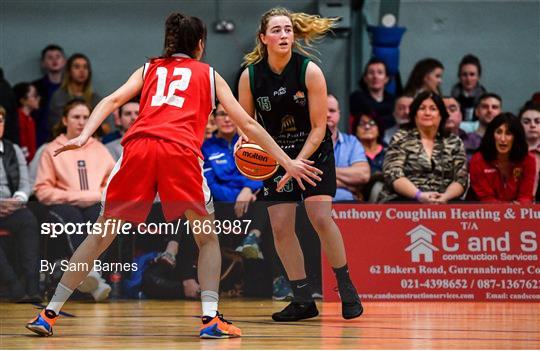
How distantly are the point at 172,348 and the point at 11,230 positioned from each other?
276 cm

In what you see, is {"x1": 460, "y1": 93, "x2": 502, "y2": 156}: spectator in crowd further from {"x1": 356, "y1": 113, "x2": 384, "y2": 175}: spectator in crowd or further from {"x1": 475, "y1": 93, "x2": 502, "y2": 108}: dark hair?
{"x1": 356, "y1": 113, "x2": 384, "y2": 175}: spectator in crowd

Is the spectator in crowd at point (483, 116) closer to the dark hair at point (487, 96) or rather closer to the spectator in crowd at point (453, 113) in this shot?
the dark hair at point (487, 96)

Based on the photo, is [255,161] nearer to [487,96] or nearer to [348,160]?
[348,160]

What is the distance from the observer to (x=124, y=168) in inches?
216

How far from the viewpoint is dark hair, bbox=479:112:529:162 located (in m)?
8.46

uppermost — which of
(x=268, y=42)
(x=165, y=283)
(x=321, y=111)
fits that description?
(x=268, y=42)

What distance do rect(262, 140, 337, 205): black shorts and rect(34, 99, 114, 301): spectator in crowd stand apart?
1.74 m

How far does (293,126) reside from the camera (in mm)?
6324

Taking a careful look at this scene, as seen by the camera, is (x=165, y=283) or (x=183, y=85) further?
(x=165, y=283)

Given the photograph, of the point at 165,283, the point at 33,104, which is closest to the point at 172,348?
the point at 165,283

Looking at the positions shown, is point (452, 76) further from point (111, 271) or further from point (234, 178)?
point (111, 271)

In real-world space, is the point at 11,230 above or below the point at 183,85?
below

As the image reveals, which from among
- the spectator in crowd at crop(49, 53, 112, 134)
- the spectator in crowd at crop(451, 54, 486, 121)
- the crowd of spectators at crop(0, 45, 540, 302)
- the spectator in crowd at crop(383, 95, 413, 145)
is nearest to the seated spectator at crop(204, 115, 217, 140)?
the crowd of spectators at crop(0, 45, 540, 302)

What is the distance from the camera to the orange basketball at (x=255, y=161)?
6078 mm
